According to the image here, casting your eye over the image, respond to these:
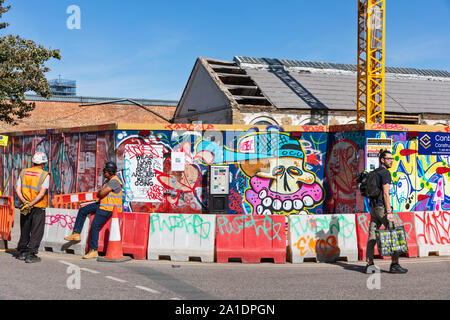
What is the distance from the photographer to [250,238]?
9.33 metres

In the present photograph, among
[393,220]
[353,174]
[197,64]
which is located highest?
[197,64]

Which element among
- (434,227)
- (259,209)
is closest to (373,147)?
(259,209)

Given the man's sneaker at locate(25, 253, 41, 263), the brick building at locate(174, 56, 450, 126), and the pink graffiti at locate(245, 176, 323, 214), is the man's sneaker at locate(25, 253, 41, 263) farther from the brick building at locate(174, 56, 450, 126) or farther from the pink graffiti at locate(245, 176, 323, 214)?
the brick building at locate(174, 56, 450, 126)

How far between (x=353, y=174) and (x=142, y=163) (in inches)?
254

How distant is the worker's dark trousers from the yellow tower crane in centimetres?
1972

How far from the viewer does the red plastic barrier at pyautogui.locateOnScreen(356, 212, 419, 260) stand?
9.53 meters

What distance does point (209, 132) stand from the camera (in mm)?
14875

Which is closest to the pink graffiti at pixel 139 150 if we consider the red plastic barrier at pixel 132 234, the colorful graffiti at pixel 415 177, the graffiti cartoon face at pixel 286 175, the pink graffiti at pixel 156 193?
the pink graffiti at pixel 156 193

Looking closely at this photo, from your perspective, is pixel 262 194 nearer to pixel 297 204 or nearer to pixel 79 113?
pixel 297 204

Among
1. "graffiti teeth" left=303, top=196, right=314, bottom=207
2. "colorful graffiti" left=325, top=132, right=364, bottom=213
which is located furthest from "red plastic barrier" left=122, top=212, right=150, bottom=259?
"colorful graffiti" left=325, top=132, right=364, bottom=213

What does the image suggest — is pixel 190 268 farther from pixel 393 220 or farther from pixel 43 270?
pixel 393 220

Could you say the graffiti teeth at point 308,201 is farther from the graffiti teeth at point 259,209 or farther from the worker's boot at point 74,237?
the worker's boot at point 74,237

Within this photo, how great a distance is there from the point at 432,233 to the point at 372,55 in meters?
18.9
